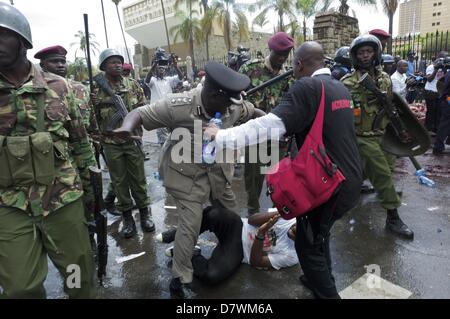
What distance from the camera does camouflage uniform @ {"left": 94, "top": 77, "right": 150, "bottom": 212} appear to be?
387 cm

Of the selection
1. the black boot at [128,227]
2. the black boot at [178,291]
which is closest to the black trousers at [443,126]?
the black boot at [128,227]

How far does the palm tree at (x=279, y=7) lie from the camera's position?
27.4m

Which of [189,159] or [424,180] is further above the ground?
[189,159]

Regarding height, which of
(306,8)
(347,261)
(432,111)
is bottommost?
(347,261)

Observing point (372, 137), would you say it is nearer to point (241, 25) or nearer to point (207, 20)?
point (207, 20)

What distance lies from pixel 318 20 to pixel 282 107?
786 cm

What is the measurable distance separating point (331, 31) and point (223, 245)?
7.56m

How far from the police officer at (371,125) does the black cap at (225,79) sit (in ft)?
5.86

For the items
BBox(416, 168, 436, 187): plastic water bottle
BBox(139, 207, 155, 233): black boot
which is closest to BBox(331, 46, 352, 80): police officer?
BBox(416, 168, 436, 187): plastic water bottle

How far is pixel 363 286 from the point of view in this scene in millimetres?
2799

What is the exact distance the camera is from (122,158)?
3914 mm

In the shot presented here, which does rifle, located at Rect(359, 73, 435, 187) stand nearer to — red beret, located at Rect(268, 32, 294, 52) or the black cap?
red beret, located at Rect(268, 32, 294, 52)

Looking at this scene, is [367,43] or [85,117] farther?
[367,43]

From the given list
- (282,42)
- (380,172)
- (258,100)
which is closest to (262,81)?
(258,100)
